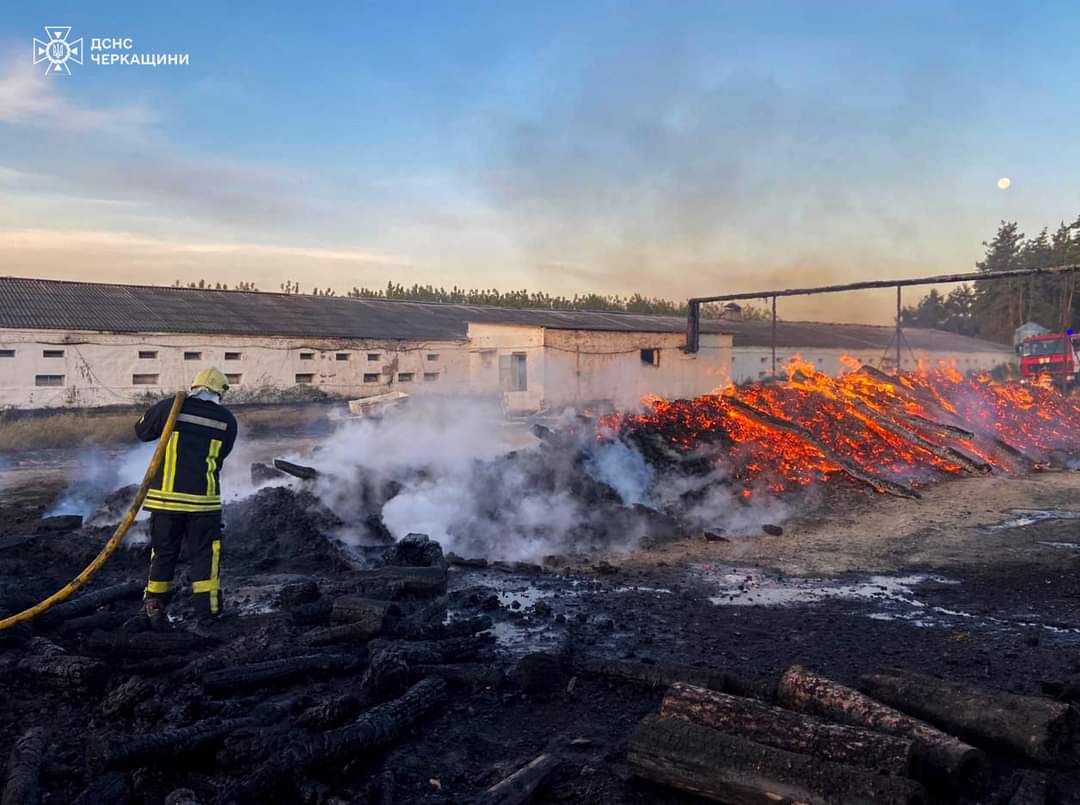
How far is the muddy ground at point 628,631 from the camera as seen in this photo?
12.1 feet

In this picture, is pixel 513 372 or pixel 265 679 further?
pixel 513 372

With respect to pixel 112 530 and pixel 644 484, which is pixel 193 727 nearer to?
pixel 112 530

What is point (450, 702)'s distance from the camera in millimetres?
4535

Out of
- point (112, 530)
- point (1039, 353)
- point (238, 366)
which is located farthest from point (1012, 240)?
point (112, 530)

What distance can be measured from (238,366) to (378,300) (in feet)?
41.1

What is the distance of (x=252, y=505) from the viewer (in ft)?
31.8

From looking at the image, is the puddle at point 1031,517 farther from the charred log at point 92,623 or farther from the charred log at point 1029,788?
the charred log at point 92,623

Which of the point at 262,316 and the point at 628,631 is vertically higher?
the point at 262,316

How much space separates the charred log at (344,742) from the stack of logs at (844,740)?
1364 mm

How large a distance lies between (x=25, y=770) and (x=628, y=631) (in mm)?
3970

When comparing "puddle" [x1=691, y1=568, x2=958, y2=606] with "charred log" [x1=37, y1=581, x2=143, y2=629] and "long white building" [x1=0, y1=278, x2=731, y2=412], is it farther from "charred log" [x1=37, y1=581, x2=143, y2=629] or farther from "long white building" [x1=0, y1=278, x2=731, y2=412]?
"long white building" [x1=0, y1=278, x2=731, y2=412]

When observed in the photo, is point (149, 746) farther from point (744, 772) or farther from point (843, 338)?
point (843, 338)

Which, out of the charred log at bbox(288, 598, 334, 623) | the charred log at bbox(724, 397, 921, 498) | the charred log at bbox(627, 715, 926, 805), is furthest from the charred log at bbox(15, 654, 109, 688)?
the charred log at bbox(724, 397, 921, 498)

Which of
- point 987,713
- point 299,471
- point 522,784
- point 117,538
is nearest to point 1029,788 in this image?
point 987,713
